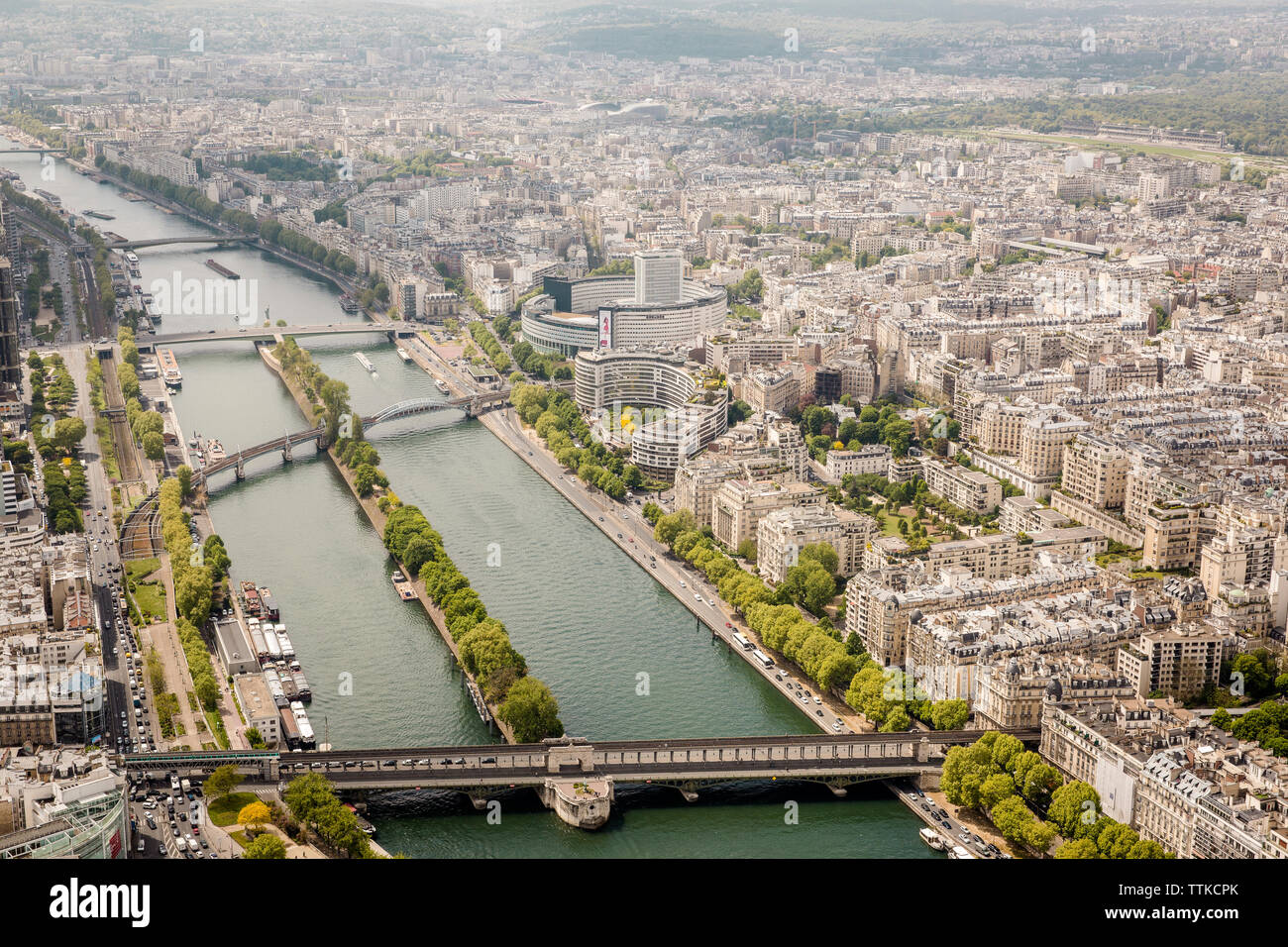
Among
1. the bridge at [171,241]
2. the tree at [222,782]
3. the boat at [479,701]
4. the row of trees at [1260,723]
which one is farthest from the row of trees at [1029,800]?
the bridge at [171,241]

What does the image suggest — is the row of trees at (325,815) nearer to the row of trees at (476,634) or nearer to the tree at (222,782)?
the tree at (222,782)

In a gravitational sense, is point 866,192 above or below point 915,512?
above

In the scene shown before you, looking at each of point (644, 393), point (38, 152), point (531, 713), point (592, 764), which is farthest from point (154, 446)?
point (38, 152)

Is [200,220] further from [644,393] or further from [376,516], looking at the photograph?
[376,516]

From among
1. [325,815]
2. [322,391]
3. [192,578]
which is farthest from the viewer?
[322,391]

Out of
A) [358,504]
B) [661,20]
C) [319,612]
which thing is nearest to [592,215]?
[358,504]

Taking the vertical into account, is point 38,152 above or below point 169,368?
above

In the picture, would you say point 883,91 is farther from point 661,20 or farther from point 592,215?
point 592,215
